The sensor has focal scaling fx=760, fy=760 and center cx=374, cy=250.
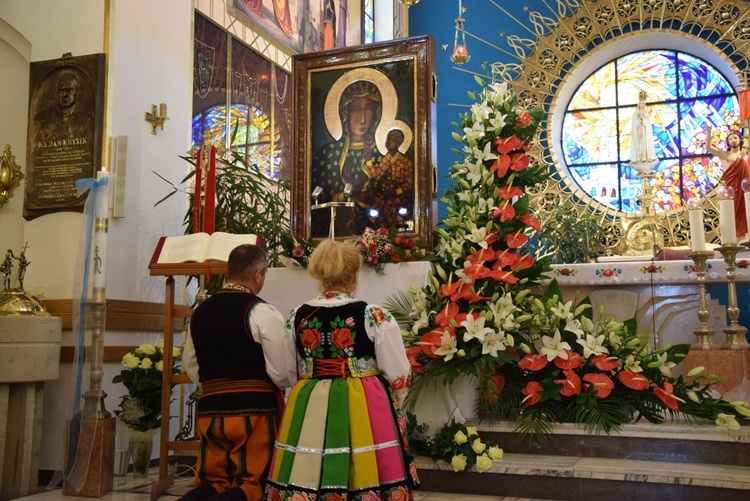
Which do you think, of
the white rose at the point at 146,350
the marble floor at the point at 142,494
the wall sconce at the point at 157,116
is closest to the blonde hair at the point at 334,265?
the marble floor at the point at 142,494

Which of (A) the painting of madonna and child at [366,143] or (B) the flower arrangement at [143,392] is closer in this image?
(B) the flower arrangement at [143,392]

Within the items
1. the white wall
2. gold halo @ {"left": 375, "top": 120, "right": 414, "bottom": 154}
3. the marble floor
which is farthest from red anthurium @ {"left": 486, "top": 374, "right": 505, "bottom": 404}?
the white wall

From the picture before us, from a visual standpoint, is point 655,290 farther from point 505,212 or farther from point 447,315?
point 447,315

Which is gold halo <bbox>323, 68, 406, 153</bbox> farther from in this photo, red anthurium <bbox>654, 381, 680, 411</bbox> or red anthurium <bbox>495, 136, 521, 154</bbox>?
red anthurium <bbox>654, 381, 680, 411</bbox>

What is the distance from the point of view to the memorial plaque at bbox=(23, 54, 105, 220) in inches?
224

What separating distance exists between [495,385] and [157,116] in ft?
11.8

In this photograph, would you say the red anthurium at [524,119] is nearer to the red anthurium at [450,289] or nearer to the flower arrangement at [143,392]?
the red anthurium at [450,289]

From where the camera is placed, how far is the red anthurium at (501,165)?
4590 mm

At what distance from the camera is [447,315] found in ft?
14.0

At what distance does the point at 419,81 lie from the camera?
526cm

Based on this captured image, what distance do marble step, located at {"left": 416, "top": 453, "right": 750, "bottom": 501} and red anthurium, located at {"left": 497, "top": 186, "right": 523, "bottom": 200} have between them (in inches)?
Result: 58.9

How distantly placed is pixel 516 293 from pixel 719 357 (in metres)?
1.21

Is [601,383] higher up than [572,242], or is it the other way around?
[572,242]

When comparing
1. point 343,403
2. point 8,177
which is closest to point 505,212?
point 343,403
